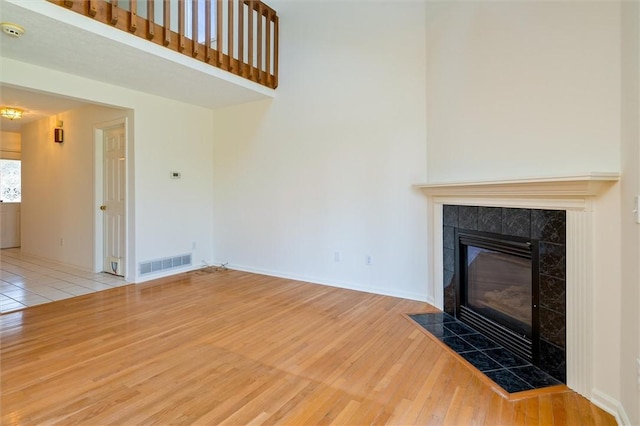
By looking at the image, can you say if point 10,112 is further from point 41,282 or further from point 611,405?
point 611,405

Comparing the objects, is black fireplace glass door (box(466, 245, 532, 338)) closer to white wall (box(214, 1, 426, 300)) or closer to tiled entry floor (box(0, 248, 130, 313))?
white wall (box(214, 1, 426, 300))

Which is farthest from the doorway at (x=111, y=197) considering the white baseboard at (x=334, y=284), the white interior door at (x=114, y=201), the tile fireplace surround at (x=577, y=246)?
the tile fireplace surround at (x=577, y=246)

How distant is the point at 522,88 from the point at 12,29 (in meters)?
3.94

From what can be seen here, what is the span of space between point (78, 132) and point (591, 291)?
6497 mm

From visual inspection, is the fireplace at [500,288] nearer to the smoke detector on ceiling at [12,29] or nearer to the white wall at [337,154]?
the white wall at [337,154]

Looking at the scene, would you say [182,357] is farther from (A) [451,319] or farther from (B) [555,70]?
(B) [555,70]

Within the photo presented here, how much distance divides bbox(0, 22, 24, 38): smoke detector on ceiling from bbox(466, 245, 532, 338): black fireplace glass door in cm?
418

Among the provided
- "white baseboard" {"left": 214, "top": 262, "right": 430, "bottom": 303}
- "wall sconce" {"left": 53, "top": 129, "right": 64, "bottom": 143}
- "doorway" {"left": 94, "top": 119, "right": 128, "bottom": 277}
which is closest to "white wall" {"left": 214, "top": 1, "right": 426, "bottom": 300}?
"white baseboard" {"left": 214, "top": 262, "right": 430, "bottom": 303}

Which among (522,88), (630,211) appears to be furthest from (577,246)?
(522,88)

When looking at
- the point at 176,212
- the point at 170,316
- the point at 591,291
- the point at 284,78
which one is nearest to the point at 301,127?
the point at 284,78

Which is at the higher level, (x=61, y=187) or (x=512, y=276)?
(x=61, y=187)

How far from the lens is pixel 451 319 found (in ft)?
10.0

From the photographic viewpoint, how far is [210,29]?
3.90m

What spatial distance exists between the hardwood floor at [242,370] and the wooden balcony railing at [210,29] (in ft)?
8.74
